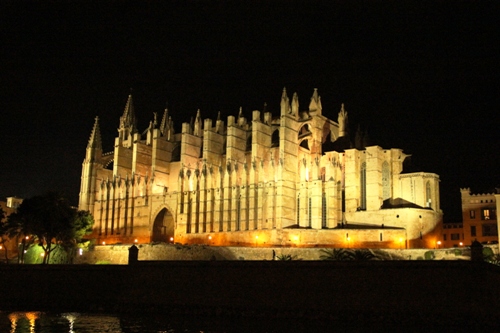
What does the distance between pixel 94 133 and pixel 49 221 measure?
91.5ft

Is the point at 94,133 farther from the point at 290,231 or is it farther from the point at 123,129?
the point at 290,231

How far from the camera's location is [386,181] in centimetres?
5553

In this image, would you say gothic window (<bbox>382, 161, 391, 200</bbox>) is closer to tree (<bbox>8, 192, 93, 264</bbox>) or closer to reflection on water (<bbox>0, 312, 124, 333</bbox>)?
tree (<bbox>8, 192, 93, 264</bbox>)

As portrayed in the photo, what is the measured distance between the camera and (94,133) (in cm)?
7688

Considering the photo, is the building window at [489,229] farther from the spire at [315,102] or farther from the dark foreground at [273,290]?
the dark foreground at [273,290]

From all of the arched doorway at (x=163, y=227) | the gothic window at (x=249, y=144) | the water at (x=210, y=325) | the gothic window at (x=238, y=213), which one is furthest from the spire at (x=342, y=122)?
the water at (x=210, y=325)

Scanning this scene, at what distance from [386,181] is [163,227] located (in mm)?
25189

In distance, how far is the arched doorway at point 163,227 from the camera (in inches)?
2648

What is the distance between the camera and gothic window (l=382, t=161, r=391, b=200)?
181ft

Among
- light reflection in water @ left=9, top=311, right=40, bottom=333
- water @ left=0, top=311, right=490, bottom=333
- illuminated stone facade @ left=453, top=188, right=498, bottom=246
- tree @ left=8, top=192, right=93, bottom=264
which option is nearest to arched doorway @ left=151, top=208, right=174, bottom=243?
tree @ left=8, top=192, right=93, bottom=264

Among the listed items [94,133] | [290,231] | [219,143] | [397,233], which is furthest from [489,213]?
[94,133]

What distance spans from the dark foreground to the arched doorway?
93.8ft

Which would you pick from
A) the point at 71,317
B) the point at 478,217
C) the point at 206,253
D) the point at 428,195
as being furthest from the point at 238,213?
the point at 71,317

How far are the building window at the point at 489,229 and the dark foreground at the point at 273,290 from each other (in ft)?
80.0
